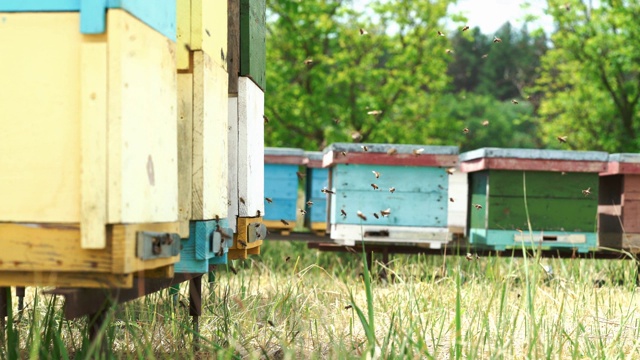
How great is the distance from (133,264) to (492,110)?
116ft

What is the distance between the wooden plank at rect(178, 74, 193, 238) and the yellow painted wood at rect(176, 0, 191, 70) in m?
0.11

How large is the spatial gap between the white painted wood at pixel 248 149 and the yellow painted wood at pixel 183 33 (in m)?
0.67

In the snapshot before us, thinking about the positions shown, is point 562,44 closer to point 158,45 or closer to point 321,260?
point 321,260

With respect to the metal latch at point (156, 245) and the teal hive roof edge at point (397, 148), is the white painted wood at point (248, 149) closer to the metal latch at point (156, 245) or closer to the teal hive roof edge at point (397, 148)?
the metal latch at point (156, 245)

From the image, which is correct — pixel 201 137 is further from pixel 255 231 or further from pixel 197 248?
pixel 255 231

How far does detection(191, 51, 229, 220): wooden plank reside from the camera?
106 inches

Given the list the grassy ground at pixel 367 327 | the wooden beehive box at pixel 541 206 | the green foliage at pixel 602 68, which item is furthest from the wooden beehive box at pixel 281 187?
the green foliage at pixel 602 68

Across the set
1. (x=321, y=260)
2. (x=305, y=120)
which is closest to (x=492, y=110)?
(x=305, y=120)

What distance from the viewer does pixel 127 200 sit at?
209cm

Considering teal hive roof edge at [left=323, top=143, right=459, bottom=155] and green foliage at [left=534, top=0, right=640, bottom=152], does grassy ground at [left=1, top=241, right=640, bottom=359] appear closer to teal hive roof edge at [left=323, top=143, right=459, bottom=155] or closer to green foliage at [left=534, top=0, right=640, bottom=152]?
teal hive roof edge at [left=323, top=143, right=459, bottom=155]

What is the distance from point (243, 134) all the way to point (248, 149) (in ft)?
0.25

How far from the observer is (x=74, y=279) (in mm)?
2166

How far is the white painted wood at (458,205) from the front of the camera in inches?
318

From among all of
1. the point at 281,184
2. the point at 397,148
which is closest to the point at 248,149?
the point at 397,148
